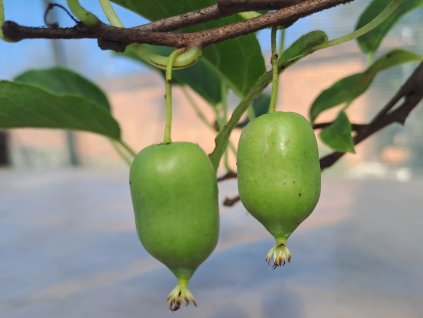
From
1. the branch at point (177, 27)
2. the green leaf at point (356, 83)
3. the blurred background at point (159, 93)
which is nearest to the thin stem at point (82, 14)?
the branch at point (177, 27)

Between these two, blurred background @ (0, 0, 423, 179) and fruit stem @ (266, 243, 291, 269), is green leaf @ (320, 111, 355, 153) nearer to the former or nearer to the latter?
fruit stem @ (266, 243, 291, 269)

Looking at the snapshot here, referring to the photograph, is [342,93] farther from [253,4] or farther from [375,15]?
[253,4]

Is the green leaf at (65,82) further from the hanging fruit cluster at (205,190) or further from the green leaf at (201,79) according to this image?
the hanging fruit cluster at (205,190)

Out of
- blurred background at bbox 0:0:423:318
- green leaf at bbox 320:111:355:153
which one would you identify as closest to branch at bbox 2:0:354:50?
green leaf at bbox 320:111:355:153

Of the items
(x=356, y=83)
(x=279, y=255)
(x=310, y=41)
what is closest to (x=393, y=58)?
(x=356, y=83)

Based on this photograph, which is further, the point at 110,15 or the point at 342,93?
the point at 342,93

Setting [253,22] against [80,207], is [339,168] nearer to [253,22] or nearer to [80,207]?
[80,207]
